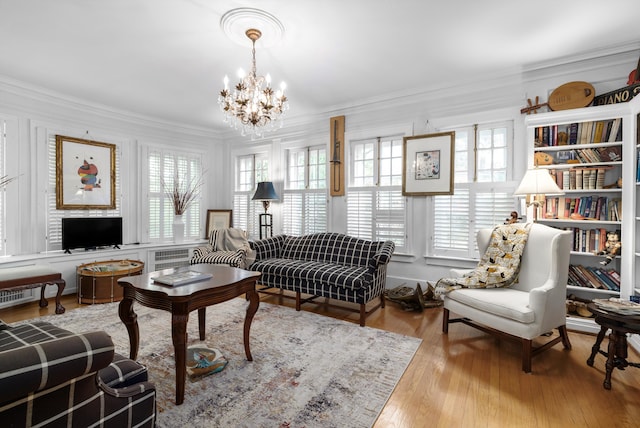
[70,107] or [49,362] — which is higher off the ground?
[70,107]

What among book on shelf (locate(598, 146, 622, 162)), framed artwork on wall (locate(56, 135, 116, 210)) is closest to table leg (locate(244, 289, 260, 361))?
book on shelf (locate(598, 146, 622, 162))

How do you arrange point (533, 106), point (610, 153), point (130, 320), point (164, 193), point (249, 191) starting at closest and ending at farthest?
1. point (130, 320)
2. point (610, 153)
3. point (533, 106)
4. point (164, 193)
5. point (249, 191)

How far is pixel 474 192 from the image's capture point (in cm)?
385

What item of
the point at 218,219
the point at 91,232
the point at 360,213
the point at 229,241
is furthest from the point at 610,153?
the point at 91,232

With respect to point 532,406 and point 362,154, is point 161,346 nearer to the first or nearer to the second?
point 532,406

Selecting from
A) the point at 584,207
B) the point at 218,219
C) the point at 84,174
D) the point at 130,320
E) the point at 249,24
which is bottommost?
the point at 130,320

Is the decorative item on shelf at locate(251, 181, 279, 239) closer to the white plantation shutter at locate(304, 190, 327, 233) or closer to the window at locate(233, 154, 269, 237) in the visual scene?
the window at locate(233, 154, 269, 237)

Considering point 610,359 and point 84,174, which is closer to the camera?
point 610,359

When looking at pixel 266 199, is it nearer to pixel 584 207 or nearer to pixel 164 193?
pixel 164 193

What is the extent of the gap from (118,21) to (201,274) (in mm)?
2188

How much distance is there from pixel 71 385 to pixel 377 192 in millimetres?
3913

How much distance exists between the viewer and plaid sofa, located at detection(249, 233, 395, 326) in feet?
11.0

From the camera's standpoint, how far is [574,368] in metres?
2.41

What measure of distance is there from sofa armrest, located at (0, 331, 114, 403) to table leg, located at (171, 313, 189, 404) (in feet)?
2.70
